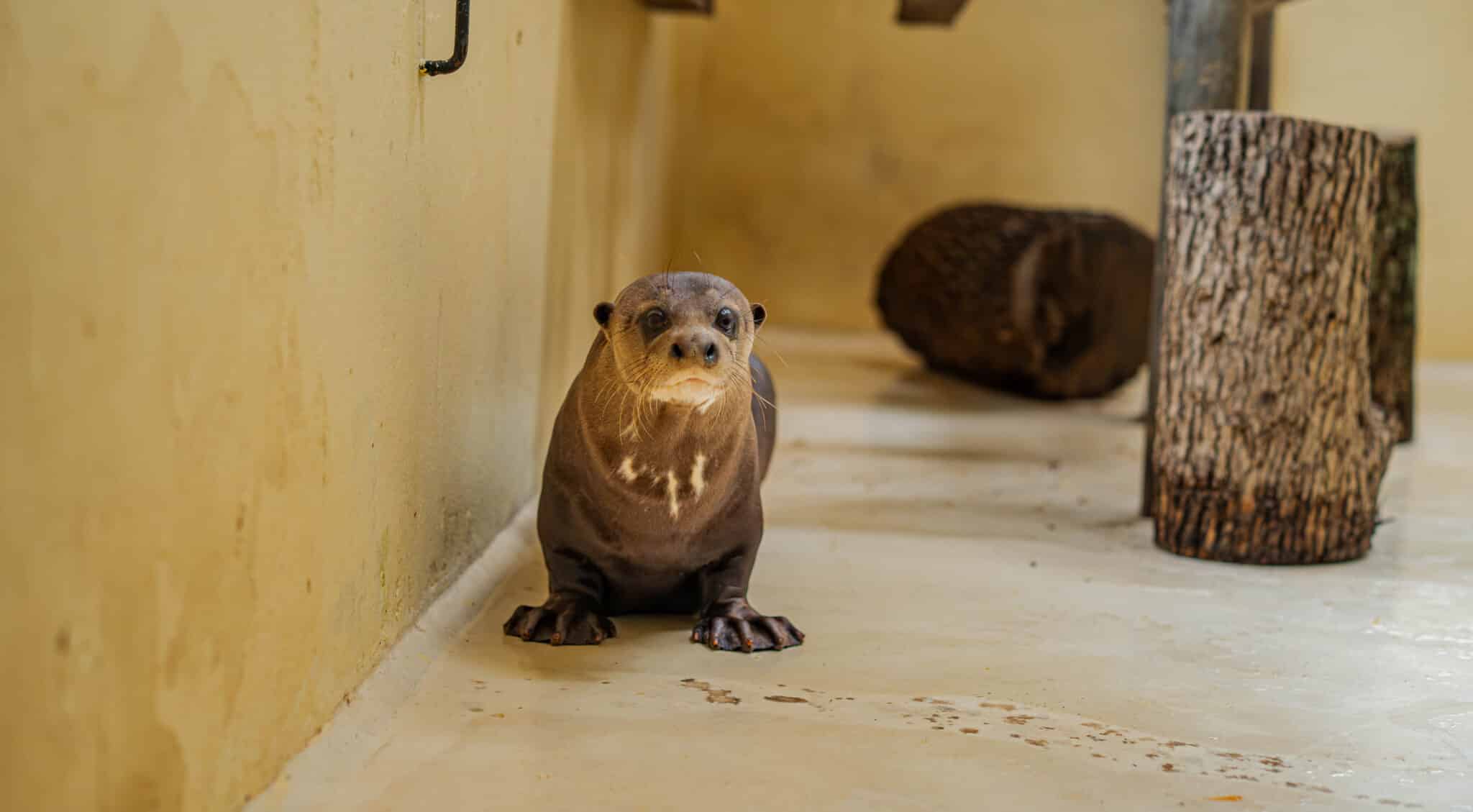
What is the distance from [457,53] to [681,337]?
25.6 inches

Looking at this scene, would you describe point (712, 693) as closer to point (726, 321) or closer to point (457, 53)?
point (726, 321)

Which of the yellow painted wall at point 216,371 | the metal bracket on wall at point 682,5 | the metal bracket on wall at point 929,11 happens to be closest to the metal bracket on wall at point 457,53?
the yellow painted wall at point 216,371

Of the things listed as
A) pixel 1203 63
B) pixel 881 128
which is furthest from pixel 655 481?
pixel 881 128

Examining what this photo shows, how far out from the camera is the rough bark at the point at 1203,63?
4.26 metres

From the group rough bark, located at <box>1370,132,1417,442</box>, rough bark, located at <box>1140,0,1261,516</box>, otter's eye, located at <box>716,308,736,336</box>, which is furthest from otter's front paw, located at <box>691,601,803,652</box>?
rough bark, located at <box>1370,132,1417,442</box>

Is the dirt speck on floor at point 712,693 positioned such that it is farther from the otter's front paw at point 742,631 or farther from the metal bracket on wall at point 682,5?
the metal bracket on wall at point 682,5

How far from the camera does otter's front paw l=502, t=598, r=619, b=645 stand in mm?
2648

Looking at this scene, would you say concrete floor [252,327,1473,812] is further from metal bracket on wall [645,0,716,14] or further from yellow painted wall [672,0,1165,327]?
yellow painted wall [672,0,1165,327]

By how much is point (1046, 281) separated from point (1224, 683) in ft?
14.9

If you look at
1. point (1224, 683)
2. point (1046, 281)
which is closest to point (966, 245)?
point (1046, 281)

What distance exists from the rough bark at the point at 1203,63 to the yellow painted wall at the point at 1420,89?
Answer: 19.0 ft

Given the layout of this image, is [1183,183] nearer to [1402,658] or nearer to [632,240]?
[1402,658]

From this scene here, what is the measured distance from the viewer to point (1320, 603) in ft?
10.6

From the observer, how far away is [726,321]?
2570mm
